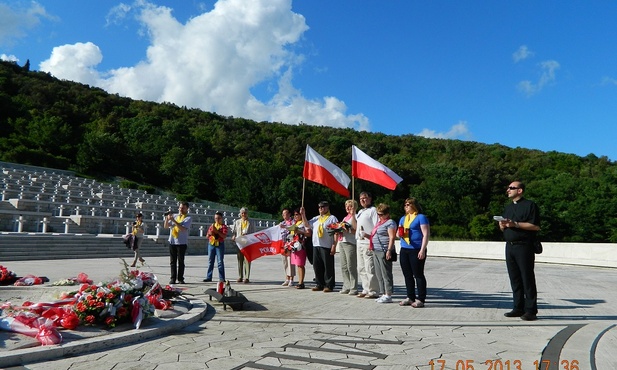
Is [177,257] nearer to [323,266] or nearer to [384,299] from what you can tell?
[323,266]

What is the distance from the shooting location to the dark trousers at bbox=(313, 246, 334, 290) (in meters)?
9.66

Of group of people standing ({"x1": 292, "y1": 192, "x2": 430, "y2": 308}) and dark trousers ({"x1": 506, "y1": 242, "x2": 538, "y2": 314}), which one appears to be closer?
dark trousers ({"x1": 506, "y1": 242, "x2": 538, "y2": 314})

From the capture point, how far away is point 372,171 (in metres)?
10.7

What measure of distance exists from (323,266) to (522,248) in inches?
171

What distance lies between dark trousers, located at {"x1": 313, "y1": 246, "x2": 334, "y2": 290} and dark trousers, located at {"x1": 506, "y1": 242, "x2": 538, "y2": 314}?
3832 mm

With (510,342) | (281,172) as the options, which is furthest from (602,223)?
(510,342)

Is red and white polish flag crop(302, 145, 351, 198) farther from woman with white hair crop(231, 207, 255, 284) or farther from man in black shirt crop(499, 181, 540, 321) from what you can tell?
man in black shirt crop(499, 181, 540, 321)

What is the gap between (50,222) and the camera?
21125 mm

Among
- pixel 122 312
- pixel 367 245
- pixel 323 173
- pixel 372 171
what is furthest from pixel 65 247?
pixel 122 312

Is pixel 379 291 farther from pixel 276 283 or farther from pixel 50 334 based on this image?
pixel 50 334

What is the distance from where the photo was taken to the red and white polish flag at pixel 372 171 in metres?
10.4
